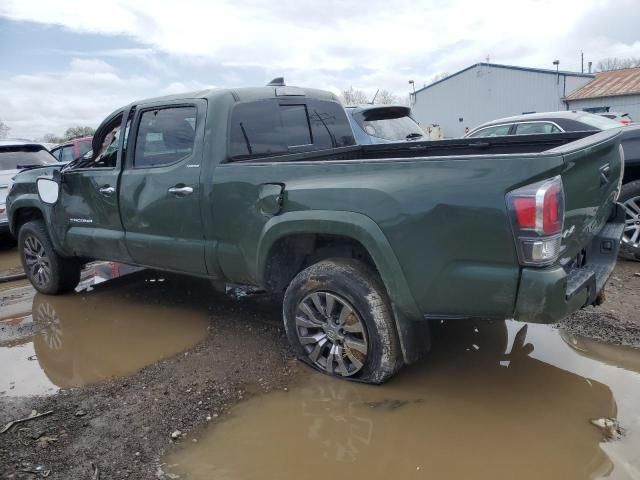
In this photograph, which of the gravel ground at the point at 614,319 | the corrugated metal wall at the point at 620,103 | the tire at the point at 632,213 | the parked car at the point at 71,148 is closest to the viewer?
the gravel ground at the point at 614,319

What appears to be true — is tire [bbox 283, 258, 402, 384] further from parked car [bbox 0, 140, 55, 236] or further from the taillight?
parked car [bbox 0, 140, 55, 236]

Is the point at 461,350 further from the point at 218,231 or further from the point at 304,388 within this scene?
the point at 218,231

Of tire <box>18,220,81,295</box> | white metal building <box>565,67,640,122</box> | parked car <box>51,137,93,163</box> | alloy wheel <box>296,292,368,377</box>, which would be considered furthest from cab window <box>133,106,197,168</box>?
white metal building <box>565,67,640,122</box>

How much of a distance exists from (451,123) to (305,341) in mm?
34219

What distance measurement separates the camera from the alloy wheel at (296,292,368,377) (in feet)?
10.7

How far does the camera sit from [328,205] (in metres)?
3.14

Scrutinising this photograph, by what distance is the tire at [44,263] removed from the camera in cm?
558

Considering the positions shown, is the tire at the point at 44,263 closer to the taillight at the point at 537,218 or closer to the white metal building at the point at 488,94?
the taillight at the point at 537,218

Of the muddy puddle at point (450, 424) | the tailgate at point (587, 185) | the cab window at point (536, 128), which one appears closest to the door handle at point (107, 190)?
the muddy puddle at point (450, 424)

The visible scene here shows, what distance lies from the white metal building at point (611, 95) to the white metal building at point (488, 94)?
2.55 feet

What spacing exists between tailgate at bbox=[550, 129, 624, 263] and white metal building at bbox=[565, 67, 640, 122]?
27.3 metres

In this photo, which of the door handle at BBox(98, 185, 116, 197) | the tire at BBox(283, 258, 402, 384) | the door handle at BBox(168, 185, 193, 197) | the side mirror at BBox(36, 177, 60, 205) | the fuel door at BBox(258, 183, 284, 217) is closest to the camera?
the tire at BBox(283, 258, 402, 384)

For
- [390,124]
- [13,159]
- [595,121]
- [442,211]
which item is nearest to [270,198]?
[442,211]

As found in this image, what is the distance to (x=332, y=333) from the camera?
3.37 meters
